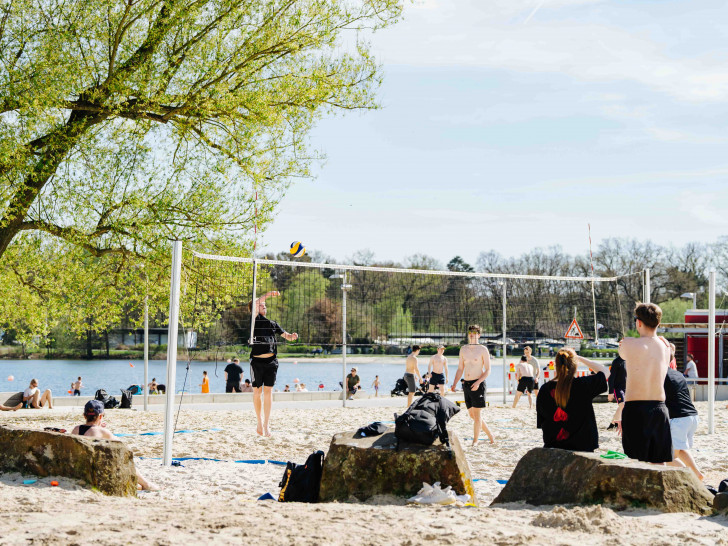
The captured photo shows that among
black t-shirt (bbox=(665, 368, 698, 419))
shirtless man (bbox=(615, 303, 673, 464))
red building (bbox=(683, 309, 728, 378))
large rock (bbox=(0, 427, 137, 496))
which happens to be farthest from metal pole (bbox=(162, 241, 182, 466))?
red building (bbox=(683, 309, 728, 378))

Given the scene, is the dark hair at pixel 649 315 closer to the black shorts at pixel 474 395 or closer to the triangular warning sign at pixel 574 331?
the black shorts at pixel 474 395

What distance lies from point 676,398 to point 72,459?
5.15 meters

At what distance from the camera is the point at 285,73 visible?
13992 mm

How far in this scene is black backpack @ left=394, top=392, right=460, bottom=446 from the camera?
6082 millimetres

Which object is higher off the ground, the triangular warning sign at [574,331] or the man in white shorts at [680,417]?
the triangular warning sign at [574,331]

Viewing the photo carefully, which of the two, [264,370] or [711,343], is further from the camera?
[711,343]

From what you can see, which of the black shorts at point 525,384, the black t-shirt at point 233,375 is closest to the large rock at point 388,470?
the black shorts at point 525,384

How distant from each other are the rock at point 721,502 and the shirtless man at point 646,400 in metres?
0.70

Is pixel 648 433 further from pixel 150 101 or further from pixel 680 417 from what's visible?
pixel 150 101

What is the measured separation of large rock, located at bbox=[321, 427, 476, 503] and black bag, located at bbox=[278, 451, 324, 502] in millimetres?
106

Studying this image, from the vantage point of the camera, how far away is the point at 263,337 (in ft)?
34.8

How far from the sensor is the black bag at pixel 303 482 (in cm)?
612

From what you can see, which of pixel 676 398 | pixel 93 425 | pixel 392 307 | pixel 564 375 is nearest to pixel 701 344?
pixel 392 307

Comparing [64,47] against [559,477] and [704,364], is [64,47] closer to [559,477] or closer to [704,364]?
[559,477]
